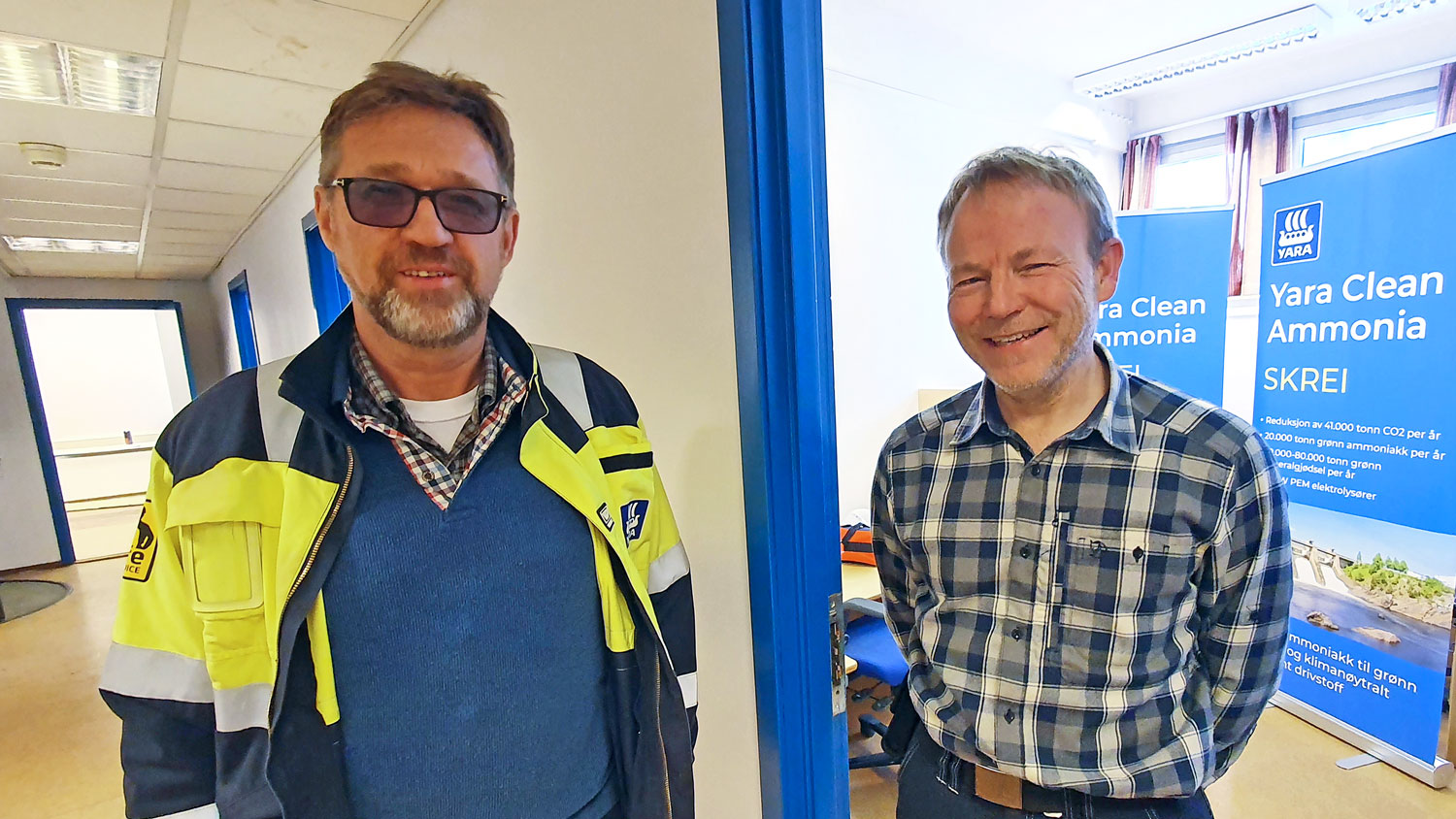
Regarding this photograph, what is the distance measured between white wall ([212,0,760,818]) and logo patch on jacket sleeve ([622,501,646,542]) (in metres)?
0.17

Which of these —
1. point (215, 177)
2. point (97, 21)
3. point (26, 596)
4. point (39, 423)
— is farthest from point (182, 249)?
point (97, 21)

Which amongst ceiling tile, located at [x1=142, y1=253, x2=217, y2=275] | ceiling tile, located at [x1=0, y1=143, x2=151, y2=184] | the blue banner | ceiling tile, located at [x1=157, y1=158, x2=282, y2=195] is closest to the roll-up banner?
the blue banner

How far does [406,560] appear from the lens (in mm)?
929

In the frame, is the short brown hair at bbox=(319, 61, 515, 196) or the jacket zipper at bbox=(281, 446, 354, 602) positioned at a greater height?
the short brown hair at bbox=(319, 61, 515, 196)

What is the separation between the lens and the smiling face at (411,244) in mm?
965

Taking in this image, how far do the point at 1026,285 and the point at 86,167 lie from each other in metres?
4.67

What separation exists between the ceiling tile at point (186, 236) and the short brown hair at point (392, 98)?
203 inches

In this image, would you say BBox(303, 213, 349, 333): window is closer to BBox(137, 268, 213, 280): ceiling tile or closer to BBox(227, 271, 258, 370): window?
BBox(227, 271, 258, 370): window

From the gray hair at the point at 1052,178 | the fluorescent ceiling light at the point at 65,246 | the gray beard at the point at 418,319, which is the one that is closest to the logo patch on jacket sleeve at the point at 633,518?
the gray beard at the point at 418,319

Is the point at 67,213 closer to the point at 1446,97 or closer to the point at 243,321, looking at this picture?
the point at 243,321

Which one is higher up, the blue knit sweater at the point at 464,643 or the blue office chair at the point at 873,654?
the blue knit sweater at the point at 464,643

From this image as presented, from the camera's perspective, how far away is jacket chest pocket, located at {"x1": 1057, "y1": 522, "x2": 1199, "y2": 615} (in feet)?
3.03

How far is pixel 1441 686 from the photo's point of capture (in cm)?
243

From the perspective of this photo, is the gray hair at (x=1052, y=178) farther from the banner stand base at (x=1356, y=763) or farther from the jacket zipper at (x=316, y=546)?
the banner stand base at (x=1356, y=763)
